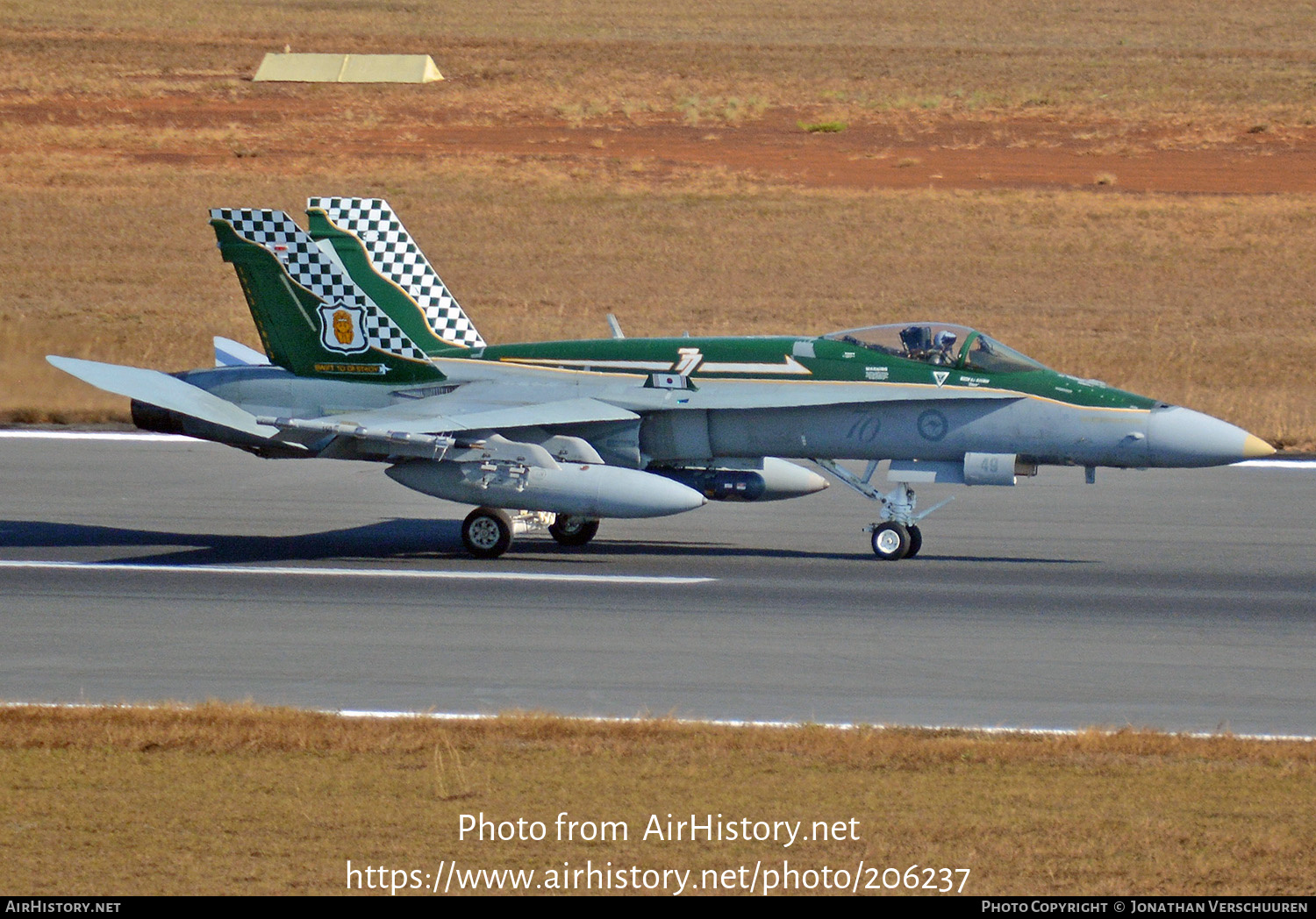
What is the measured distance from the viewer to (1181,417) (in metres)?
16.9

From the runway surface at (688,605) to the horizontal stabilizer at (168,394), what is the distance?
5.25ft

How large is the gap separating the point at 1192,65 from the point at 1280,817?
3158 inches

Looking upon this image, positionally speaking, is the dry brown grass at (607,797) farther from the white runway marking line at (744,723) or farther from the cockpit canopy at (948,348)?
the cockpit canopy at (948,348)

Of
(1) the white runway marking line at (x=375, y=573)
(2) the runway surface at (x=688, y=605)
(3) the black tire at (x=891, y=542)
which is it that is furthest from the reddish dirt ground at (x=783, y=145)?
(1) the white runway marking line at (x=375, y=573)

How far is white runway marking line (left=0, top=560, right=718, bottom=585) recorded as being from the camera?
1714 cm

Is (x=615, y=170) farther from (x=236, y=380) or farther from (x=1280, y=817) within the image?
(x=1280, y=817)

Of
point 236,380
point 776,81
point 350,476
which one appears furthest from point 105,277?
point 776,81

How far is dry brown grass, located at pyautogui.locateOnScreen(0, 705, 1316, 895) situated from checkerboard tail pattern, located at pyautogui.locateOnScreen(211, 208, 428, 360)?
26.1 feet

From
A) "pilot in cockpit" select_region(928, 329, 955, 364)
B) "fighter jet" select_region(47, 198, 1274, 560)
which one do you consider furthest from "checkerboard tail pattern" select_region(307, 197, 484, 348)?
"pilot in cockpit" select_region(928, 329, 955, 364)

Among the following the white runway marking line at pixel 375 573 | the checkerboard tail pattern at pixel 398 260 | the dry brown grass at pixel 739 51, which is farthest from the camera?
the dry brown grass at pixel 739 51

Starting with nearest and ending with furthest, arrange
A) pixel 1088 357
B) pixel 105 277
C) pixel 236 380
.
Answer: pixel 236 380, pixel 1088 357, pixel 105 277

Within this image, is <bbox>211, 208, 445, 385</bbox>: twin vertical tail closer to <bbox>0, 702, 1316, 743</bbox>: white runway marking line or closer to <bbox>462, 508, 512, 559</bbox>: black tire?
<bbox>462, 508, 512, 559</bbox>: black tire

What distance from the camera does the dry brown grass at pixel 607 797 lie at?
8.23 metres

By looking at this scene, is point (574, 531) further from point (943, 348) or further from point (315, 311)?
point (943, 348)
